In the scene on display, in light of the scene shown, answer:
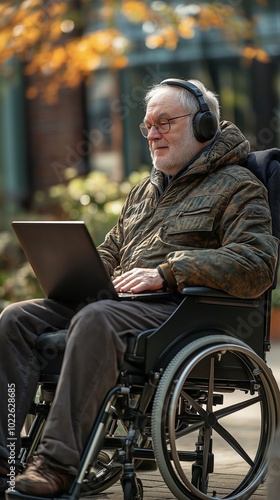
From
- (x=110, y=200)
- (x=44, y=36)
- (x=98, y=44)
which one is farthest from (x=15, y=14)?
(x=110, y=200)

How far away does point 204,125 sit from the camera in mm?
4500

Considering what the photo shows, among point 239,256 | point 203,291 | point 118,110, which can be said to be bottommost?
point 203,291

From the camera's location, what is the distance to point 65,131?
14648 mm

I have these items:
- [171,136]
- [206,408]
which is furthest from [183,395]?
[171,136]

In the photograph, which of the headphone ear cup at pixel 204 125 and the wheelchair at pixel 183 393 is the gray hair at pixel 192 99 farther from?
the wheelchair at pixel 183 393

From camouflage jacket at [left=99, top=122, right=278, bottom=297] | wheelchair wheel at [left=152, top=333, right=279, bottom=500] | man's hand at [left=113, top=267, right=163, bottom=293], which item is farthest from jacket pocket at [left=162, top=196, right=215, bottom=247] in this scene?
wheelchair wheel at [left=152, top=333, right=279, bottom=500]

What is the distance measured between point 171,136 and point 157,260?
53cm

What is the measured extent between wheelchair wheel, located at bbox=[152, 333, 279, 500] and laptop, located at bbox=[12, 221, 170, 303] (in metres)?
0.32

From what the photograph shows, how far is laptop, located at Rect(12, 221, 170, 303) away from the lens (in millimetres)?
4031

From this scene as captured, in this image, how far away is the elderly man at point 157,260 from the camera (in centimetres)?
371

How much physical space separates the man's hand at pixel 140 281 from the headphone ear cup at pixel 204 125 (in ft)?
2.13

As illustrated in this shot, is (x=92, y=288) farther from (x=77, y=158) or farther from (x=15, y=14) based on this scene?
(x=77, y=158)

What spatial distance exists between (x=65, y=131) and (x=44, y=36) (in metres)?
3.51

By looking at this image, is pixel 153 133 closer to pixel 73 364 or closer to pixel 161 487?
pixel 73 364
